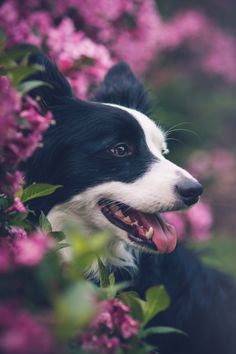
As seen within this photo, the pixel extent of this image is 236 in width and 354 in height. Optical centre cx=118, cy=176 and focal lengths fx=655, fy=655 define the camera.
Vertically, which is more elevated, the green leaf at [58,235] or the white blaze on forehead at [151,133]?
the green leaf at [58,235]

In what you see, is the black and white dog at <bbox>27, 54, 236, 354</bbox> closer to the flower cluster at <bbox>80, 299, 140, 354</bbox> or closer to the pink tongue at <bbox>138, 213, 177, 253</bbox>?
the pink tongue at <bbox>138, 213, 177, 253</bbox>

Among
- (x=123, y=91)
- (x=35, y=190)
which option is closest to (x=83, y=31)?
(x=123, y=91)

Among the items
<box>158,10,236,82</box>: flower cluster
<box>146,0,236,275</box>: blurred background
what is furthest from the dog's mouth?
<box>158,10,236,82</box>: flower cluster

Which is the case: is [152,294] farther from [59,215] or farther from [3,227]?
[59,215]

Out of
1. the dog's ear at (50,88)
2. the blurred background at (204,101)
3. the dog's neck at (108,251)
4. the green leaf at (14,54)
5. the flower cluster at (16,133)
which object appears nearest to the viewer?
the flower cluster at (16,133)

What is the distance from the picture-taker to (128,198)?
10.4ft

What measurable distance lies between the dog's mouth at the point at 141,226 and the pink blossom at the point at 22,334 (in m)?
1.96

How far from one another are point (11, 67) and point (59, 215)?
166 centimetres

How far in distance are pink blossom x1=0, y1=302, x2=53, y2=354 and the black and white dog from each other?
1.90m

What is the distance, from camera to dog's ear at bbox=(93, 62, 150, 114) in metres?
3.85

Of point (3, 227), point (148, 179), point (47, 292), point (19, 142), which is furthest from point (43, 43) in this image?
point (47, 292)

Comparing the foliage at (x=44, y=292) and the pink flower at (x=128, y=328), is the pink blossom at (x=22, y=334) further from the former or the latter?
the pink flower at (x=128, y=328)

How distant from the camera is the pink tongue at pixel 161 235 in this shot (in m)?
3.19

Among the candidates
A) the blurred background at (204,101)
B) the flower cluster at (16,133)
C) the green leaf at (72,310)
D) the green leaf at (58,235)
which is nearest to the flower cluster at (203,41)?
the blurred background at (204,101)
